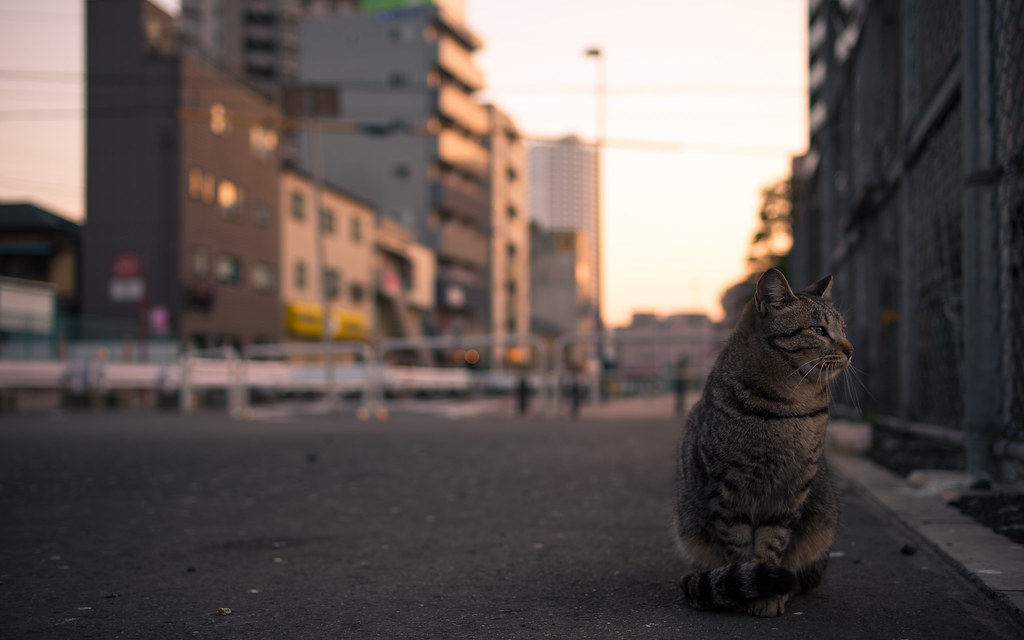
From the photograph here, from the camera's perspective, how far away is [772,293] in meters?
2.86

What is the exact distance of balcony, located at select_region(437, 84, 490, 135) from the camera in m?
53.8

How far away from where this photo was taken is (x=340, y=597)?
3.11m

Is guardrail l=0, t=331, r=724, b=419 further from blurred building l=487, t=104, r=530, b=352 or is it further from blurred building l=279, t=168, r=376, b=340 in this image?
blurred building l=487, t=104, r=530, b=352

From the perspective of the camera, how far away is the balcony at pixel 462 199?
54000mm

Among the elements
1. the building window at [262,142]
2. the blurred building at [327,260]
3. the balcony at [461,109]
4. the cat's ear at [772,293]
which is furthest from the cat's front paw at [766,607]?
the balcony at [461,109]

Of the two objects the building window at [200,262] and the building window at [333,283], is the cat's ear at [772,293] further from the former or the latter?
the building window at [333,283]

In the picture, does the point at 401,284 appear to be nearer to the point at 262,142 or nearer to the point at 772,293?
the point at 262,142

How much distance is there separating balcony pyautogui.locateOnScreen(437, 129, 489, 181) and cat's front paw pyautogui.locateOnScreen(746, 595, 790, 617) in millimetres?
50850

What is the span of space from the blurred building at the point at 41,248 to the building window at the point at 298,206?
8838 millimetres

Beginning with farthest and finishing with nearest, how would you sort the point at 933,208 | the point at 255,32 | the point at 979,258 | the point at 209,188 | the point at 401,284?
the point at 255,32 → the point at 401,284 → the point at 209,188 → the point at 933,208 → the point at 979,258

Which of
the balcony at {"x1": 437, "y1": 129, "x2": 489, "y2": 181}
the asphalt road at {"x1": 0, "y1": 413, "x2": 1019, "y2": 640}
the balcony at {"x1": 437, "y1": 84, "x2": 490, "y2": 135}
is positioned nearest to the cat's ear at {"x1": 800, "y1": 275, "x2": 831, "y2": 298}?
the asphalt road at {"x1": 0, "y1": 413, "x2": 1019, "y2": 640}

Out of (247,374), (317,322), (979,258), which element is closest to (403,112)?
(317,322)

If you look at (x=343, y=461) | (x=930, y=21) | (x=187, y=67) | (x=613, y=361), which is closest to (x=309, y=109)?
(x=187, y=67)

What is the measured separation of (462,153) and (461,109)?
2.81 m
